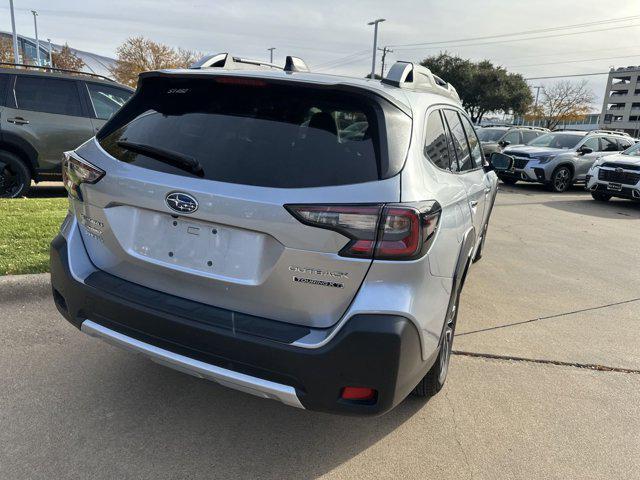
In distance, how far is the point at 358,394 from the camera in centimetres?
209

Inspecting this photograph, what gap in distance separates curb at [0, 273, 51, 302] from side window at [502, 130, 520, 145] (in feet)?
56.1

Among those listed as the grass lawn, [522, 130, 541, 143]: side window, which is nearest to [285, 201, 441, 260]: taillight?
the grass lawn

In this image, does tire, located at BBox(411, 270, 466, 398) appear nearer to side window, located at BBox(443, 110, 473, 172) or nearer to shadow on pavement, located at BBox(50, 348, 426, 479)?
shadow on pavement, located at BBox(50, 348, 426, 479)

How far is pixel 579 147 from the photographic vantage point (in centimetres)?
1495

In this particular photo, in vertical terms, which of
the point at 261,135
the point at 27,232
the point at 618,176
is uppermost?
the point at 261,135

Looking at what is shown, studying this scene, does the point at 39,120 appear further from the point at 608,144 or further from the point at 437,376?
the point at 608,144

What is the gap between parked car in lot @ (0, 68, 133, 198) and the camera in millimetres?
7047

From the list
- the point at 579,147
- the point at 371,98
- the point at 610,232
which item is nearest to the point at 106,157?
the point at 371,98

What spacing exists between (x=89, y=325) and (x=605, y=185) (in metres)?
13.0

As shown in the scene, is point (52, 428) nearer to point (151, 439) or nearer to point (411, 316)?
point (151, 439)

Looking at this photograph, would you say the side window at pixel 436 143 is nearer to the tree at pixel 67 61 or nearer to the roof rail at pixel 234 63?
the roof rail at pixel 234 63

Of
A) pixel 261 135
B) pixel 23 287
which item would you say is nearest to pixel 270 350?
pixel 261 135

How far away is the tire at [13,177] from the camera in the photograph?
7034 millimetres

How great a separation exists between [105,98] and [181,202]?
22.2 feet
